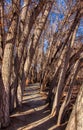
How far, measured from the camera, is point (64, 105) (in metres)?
10.4

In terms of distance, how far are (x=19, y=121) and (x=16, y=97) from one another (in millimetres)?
1748

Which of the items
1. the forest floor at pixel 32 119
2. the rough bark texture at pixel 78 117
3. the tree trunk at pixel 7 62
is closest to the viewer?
the rough bark texture at pixel 78 117

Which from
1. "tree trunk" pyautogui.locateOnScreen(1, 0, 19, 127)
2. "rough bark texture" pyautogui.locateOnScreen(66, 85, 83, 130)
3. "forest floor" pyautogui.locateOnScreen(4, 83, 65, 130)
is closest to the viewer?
"rough bark texture" pyautogui.locateOnScreen(66, 85, 83, 130)

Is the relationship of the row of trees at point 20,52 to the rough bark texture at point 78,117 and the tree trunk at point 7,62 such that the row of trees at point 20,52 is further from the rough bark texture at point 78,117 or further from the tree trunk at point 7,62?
the rough bark texture at point 78,117

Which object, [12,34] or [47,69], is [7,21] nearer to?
[12,34]

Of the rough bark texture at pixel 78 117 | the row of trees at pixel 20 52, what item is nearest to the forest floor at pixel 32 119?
the row of trees at pixel 20 52

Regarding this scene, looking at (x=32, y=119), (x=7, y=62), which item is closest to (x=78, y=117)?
(x=7, y=62)

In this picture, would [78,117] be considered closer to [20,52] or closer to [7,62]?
[7,62]

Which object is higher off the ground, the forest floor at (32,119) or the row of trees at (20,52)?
the row of trees at (20,52)

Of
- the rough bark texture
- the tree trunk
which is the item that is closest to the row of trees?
the tree trunk

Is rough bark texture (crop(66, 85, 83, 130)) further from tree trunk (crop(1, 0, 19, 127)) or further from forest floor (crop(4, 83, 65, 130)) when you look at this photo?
forest floor (crop(4, 83, 65, 130))

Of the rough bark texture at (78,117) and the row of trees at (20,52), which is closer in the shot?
the rough bark texture at (78,117)

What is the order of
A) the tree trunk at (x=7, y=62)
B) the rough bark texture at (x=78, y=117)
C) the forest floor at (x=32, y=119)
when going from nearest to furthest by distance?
1. the rough bark texture at (x=78, y=117)
2. the tree trunk at (x=7, y=62)
3. the forest floor at (x=32, y=119)

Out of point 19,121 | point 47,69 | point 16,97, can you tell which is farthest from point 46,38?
point 19,121
